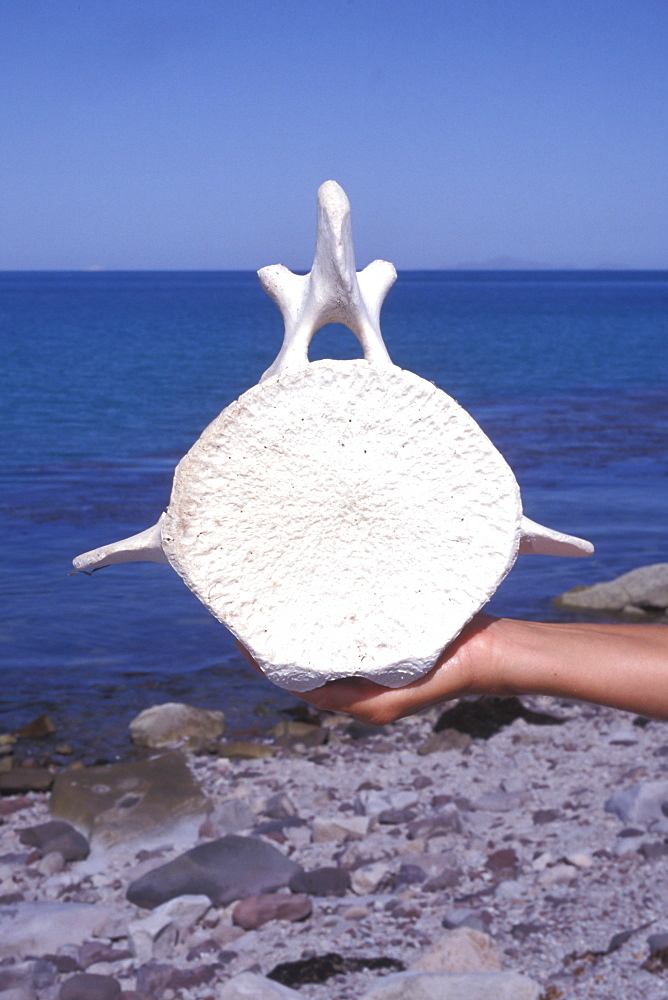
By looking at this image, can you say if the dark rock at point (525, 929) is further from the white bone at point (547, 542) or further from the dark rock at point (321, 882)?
the white bone at point (547, 542)

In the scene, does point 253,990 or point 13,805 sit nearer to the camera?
point 253,990

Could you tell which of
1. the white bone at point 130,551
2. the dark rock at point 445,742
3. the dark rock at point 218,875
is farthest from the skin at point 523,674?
the dark rock at point 445,742

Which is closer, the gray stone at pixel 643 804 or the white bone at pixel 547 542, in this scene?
the white bone at pixel 547 542

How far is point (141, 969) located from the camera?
11.3ft

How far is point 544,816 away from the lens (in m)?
4.46

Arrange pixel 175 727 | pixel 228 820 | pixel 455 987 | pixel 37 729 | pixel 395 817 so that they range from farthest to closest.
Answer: pixel 37 729
pixel 175 727
pixel 228 820
pixel 395 817
pixel 455 987

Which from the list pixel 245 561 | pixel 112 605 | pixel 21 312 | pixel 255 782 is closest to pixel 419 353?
pixel 112 605

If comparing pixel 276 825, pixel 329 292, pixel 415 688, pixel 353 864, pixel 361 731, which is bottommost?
pixel 361 731

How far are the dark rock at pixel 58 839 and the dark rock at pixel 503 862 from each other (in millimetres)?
1779

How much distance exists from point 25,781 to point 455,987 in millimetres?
3071

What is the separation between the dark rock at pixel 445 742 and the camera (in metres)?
5.46

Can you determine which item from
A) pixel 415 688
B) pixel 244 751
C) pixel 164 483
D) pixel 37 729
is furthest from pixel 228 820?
pixel 164 483

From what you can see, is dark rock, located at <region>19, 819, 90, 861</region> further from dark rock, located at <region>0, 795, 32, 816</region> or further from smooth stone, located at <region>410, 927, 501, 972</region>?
smooth stone, located at <region>410, 927, 501, 972</region>

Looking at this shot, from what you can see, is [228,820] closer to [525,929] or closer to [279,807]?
[279,807]
